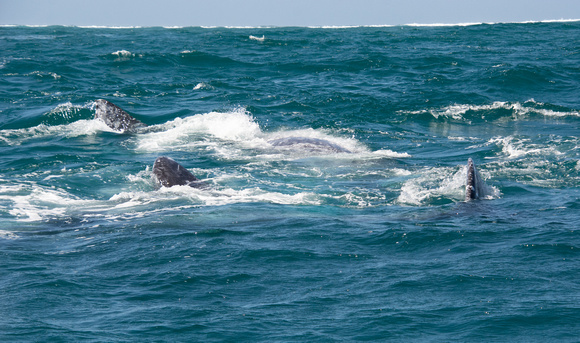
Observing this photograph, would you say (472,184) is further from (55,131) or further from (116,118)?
(55,131)

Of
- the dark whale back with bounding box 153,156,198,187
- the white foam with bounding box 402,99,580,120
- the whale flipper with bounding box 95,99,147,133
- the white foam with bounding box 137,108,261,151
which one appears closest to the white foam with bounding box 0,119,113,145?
the whale flipper with bounding box 95,99,147,133

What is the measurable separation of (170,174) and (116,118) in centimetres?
992

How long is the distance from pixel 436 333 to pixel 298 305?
1987 millimetres

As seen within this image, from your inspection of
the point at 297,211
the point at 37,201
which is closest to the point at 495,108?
the point at 297,211

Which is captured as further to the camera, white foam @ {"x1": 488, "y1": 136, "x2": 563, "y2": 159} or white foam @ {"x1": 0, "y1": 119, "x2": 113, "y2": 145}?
white foam @ {"x1": 0, "y1": 119, "x2": 113, "y2": 145}

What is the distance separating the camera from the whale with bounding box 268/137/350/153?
2152cm

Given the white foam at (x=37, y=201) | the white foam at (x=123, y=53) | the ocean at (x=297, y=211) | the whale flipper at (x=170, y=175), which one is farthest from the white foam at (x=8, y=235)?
the white foam at (x=123, y=53)

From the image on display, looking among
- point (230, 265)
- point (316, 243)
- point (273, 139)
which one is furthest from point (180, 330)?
point (273, 139)

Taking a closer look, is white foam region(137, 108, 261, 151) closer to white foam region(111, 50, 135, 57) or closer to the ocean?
the ocean

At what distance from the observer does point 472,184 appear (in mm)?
14336

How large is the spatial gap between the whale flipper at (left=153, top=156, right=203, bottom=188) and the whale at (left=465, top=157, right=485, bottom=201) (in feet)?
21.8

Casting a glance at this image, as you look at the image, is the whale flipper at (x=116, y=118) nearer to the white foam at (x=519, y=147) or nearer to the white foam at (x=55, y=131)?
the white foam at (x=55, y=131)

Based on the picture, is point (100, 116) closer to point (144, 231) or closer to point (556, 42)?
point (144, 231)

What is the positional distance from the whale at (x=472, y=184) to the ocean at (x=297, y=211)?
26cm
